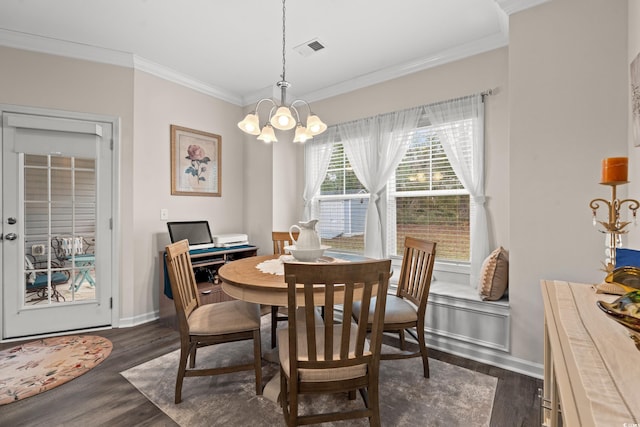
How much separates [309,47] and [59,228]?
2.98 meters

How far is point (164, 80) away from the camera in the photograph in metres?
3.29

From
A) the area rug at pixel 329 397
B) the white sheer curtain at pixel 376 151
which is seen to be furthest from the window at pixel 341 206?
the area rug at pixel 329 397

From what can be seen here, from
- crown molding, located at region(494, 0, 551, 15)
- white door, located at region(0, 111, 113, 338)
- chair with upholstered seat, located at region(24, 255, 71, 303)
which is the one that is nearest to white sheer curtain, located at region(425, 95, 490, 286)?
crown molding, located at region(494, 0, 551, 15)

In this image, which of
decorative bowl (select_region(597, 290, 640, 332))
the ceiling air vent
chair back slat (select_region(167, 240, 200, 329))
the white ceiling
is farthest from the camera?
the ceiling air vent

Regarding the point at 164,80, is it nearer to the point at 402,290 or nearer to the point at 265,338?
the point at 265,338

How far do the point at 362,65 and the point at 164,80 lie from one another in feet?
7.26

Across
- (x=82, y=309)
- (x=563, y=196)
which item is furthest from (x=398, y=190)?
(x=82, y=309)

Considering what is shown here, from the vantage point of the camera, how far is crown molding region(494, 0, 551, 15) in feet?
6.80

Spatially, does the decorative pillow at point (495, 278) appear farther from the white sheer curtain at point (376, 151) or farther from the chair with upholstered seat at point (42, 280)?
the chair with upholstered seat at point (42, 280)

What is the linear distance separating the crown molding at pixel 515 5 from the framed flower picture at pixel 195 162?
3207 millimetres

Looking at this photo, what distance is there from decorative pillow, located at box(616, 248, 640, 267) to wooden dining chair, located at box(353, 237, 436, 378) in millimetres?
915

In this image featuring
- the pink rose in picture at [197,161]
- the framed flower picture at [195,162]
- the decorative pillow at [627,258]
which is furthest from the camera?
the pink rose in picture at [197,161]

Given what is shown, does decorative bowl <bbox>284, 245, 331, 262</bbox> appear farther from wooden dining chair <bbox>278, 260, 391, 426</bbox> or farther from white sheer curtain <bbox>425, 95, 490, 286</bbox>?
white sheer curtain <bbox>425, 95, 490, 286</bbox>

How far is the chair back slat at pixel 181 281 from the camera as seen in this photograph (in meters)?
1.78
